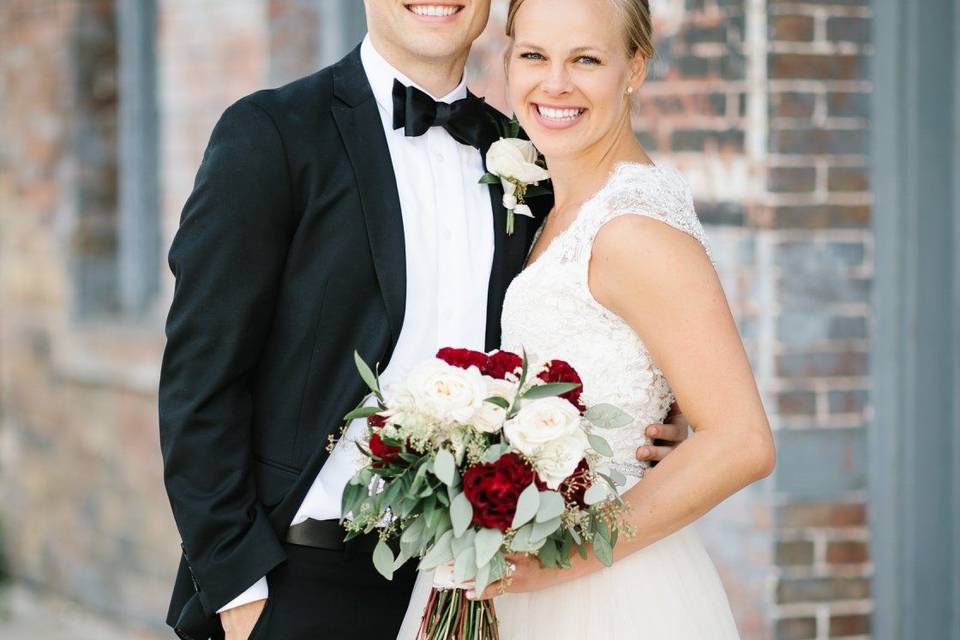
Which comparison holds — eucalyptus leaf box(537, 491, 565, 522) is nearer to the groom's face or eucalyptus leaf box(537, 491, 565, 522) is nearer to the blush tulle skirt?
the blush tulle skirt

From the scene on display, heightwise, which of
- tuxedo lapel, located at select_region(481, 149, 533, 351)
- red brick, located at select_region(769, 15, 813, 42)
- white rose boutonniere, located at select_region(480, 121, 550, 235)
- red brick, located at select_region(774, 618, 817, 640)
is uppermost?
red brick, located at select_region(769, 15, 813, 42)

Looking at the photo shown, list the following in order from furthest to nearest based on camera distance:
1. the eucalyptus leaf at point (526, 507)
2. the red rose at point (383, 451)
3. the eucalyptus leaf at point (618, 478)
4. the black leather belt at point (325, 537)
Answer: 1. the black leather belt at point (325, 537)
2. the eucalyptus leaf at point (618, 478)
3. the red rose at point (383, 451)
4. the eucalyptus leaf at point (526, 507)

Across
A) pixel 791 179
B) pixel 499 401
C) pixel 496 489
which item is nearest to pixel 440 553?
pixel 496 489

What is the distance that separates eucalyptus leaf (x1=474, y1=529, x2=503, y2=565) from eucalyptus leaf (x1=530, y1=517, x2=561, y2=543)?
0.05 meters

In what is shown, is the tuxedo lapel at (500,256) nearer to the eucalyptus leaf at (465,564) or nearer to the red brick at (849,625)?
the eucalyptus leaf at (465,564)

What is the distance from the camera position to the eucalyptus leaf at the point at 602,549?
7.12 ft

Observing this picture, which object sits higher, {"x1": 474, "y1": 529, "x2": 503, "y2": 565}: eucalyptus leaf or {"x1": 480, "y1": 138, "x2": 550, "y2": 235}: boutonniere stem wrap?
{"x1": 480, "y1": 138, "x2": 550, "y2": 235}: boutonniere stem wrap

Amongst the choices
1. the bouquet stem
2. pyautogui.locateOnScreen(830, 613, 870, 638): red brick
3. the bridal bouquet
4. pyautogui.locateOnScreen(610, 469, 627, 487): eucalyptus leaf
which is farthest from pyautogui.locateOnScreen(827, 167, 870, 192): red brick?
the bouquet stem

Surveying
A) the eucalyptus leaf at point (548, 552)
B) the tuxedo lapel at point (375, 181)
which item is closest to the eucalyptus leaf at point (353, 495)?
the eucalyptus leaf at point (548, 552)

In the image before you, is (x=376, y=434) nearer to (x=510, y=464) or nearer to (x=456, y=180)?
(x=510, y=464)

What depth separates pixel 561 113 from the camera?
2.58 metres

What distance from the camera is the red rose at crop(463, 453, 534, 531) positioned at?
201cm

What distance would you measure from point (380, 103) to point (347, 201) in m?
0.31

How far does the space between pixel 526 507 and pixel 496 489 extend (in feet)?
0.18
